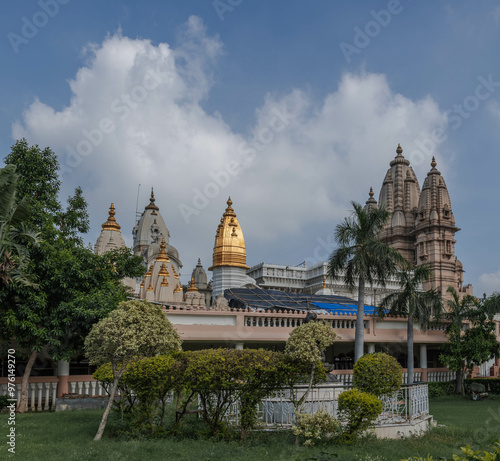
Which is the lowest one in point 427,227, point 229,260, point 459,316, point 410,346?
point 410,346

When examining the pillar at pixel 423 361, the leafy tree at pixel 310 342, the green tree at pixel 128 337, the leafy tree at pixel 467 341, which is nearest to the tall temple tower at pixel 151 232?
the pillar at pixel 423 361

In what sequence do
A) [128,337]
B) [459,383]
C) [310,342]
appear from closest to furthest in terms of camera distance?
[310,342] < [128,337] < [459,383]

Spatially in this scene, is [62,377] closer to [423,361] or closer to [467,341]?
[423,361]

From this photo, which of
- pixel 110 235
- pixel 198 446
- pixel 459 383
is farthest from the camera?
pixel 110 235

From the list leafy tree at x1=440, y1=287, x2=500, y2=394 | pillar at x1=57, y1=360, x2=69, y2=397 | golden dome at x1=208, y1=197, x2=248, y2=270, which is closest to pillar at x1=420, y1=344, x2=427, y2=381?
leafy tree at x1=440, y1=287, x2=500, y2=394

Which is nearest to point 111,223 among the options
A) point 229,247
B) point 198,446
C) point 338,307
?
point 229,247

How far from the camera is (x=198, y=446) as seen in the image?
10594mm

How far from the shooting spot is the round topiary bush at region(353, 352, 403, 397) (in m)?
12.2

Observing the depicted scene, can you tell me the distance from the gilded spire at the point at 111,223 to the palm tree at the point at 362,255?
49.9ft

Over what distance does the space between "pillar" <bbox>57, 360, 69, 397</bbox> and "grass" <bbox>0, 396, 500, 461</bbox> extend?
3605 mm

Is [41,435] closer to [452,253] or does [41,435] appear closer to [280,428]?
[280,428]

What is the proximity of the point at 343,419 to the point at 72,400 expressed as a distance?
9663 mm

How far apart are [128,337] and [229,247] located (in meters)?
24.9

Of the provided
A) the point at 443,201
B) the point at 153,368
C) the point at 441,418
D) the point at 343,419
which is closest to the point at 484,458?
the point at 343,419
